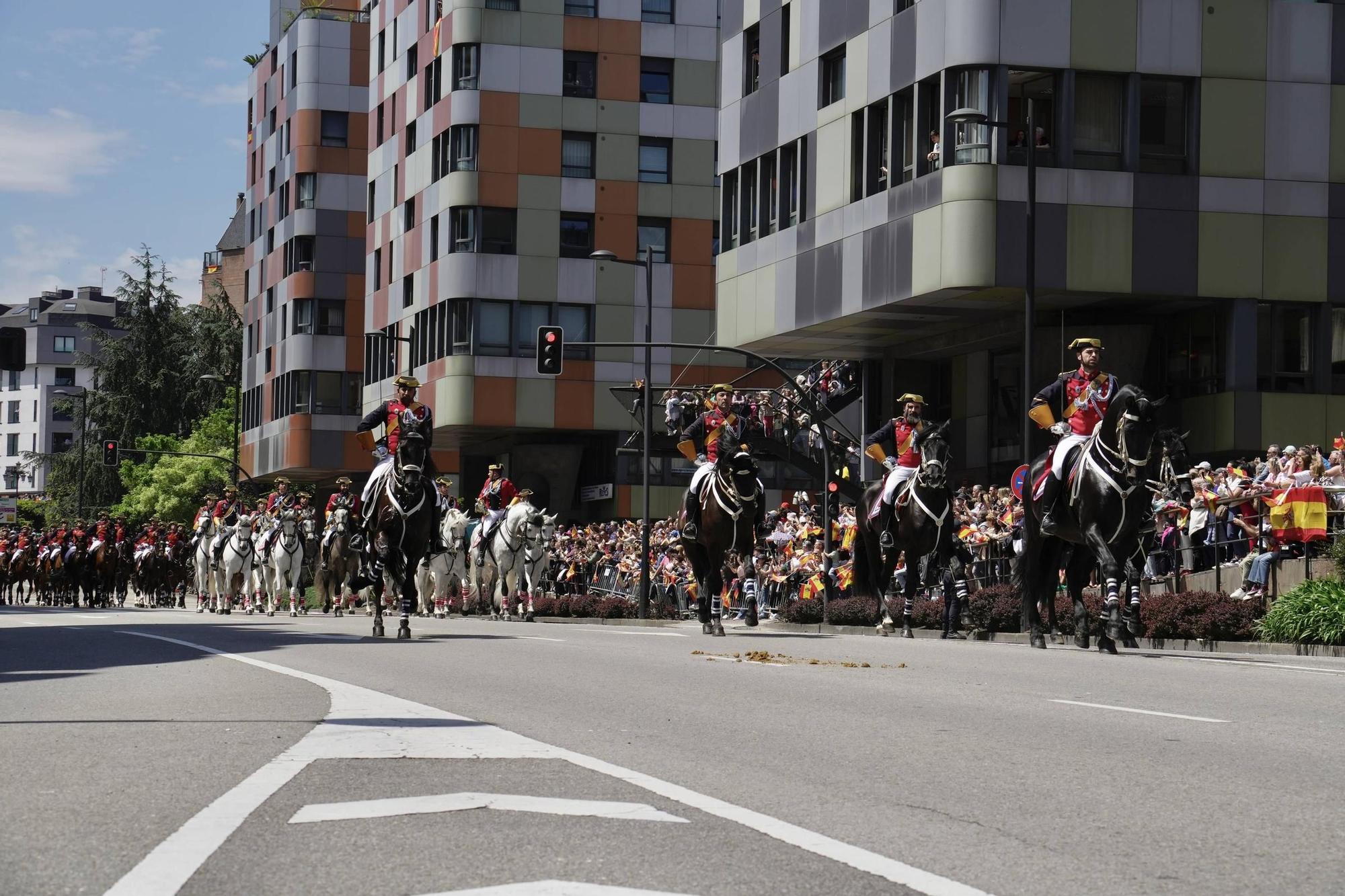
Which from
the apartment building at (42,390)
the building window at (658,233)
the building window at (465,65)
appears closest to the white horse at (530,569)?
the building window at (658,233)

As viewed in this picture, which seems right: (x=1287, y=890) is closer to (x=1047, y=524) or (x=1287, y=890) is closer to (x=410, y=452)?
(x=1047, y=524)

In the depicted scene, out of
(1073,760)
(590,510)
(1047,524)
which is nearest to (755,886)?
(1073,760)

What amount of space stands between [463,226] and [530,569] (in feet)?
109

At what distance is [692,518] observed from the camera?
2603 centimetres

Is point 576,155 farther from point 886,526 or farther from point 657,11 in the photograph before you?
point 886,526

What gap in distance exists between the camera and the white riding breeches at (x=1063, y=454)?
2089 cm

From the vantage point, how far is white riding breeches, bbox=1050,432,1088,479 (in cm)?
2089

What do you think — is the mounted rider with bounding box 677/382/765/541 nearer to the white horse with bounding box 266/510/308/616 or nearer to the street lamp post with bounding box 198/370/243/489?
the white horse with bounding box 266/510/308/616

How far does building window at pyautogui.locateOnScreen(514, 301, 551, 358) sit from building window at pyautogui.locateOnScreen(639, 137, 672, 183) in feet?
20.6

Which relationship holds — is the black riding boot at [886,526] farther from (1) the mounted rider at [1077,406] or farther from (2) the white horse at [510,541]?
(2) the white horse at [510,541]

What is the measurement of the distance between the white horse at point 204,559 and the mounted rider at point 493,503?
907cm

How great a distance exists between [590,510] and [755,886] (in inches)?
2542

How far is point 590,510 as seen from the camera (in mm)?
71062

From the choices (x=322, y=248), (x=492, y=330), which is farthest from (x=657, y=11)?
(x=322, y=248)
